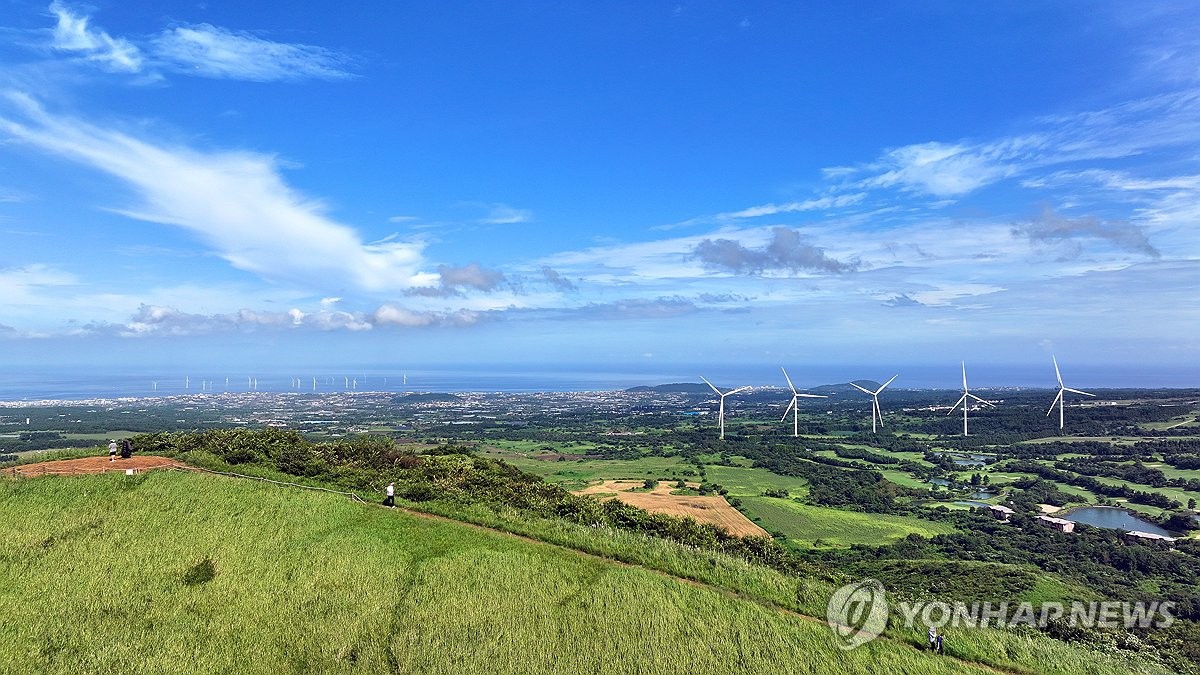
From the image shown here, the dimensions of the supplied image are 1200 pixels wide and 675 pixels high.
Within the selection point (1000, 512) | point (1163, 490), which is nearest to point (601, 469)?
point (1000, 512)

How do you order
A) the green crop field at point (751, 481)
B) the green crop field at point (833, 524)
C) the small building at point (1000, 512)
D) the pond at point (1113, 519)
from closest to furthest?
1. the green crop field at point (833, 524)
2. the pond at point (1113, 519)
3. the small building at point (1000, 512)
4. the green crop field at point (751, 481)

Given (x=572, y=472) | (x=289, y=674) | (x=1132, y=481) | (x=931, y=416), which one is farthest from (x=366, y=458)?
(x=931, y=416)

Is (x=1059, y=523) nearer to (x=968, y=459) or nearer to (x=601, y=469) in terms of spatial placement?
(x=968, y=459)

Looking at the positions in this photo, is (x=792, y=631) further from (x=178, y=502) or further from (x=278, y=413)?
(x=278, y=413)

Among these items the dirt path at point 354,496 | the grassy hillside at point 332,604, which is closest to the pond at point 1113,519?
the dirt path at point 354,496
